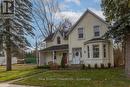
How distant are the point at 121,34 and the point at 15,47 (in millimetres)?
22375

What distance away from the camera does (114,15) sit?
2738 centimetres

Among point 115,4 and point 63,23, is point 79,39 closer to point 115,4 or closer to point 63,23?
point 115,4

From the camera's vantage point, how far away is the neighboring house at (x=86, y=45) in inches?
1666

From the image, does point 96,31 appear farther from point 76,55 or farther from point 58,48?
point 58,48

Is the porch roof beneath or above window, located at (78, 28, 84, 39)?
beneath

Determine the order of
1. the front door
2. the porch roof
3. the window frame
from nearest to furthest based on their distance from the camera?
the window frame → the front door → the porch roof

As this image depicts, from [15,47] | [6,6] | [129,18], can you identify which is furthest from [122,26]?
[15,47]

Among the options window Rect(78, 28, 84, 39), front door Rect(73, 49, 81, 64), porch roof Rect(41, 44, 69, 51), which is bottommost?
front door Rect(73, 49, 81, 64)

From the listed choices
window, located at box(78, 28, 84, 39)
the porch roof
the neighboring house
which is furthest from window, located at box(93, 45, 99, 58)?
the porch roof

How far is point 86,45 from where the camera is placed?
4375 centimetres

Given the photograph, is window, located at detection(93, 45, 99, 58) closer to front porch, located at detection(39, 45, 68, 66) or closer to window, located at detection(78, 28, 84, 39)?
window, located at detection(78, 28, 84, 39)

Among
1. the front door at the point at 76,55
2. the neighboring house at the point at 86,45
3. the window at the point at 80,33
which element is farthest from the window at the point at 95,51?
the front door at the point at 76,55

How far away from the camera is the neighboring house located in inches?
1666

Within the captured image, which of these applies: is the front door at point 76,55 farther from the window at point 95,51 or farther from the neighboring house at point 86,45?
the window at point 95,51
